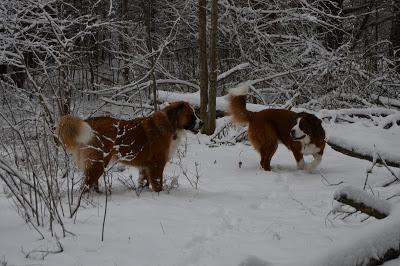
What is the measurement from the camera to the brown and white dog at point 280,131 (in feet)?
24.1

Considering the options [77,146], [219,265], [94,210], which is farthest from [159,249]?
[77,146]

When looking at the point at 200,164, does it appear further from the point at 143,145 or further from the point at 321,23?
the point at 321,23

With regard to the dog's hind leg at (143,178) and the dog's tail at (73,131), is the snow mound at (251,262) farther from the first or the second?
the dog's hind leg at (143,178)

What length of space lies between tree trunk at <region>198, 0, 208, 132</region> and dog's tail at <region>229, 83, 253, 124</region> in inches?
126

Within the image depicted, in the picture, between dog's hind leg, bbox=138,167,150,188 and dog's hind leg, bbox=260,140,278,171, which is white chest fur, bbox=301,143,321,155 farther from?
dog's hind leg, bbox=138,167,150,188

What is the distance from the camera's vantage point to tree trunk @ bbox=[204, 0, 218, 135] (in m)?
9.86

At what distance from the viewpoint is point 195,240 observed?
12.6ft

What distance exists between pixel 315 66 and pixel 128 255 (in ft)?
30.5

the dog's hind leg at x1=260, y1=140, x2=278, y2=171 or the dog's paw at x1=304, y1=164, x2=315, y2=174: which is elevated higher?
the dog's hind leg at x1=260, y1=140, x2=278, y2=171

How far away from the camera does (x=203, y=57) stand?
10906 millimetres

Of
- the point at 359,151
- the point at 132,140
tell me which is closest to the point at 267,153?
the point at 132,140

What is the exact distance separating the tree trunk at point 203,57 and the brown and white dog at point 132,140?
4.35 meters

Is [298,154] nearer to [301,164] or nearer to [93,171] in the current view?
[301,164]

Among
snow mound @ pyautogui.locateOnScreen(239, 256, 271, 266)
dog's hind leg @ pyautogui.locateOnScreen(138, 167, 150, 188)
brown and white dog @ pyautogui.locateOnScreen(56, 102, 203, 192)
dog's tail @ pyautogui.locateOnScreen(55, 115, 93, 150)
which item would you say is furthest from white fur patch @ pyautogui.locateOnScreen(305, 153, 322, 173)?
snow mound @ pyautogui.locateOnScreen(239, 256, 271, 266)
